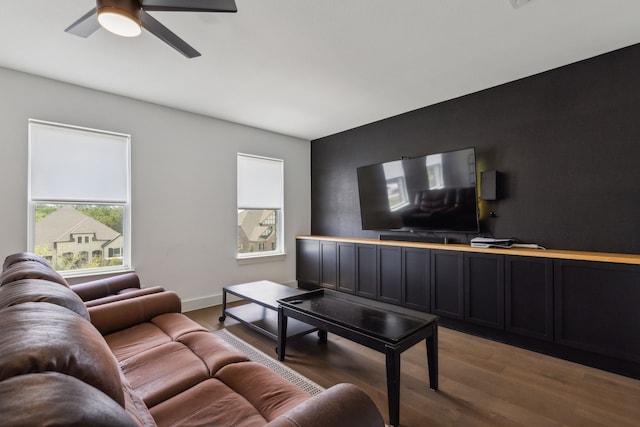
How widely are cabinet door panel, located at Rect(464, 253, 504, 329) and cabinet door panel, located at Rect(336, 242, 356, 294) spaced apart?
5.03 feet

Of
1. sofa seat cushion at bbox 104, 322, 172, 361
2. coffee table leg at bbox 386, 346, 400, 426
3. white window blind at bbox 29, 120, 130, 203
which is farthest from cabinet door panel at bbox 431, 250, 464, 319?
white window blind at bbox 29, 120, 130, 203

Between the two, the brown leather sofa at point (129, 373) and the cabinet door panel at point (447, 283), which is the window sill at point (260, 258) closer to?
the brown leather sofa at point (129, 373)

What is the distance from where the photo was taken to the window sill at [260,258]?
450 cm

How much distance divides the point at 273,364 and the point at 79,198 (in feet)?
8.86

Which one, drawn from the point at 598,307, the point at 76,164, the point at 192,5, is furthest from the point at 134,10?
the point at 598,307

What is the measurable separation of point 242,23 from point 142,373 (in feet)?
7.69

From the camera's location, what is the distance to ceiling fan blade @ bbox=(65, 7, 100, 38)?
176cm

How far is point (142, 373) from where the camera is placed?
1.56 meters

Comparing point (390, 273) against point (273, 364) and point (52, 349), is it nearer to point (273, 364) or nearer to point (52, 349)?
point (273, 364)

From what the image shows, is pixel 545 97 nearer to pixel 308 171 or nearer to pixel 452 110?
pixel 452 110

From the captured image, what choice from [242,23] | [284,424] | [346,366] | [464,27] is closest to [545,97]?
[464,27]

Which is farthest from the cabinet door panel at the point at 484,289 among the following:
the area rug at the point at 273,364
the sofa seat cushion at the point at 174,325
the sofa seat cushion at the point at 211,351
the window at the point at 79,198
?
the window at the point at 79,198

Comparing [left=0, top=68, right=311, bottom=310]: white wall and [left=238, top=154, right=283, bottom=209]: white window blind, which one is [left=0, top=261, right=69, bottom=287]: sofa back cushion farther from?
[left=238, top=154, right=283, bottom=209]: white window blind

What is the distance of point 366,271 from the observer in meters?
4.09
